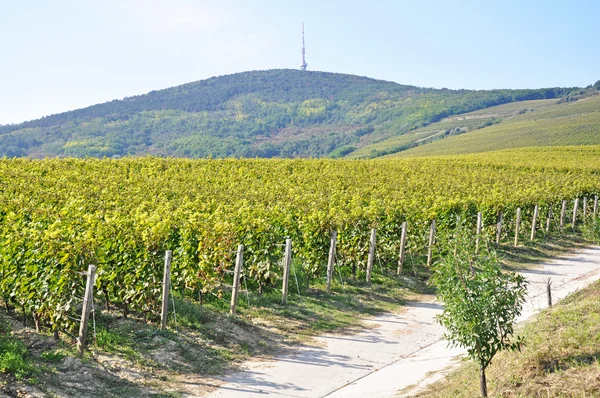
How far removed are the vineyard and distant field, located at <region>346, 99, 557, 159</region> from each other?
97.3 meters

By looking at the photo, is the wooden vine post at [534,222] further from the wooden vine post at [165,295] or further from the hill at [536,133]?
the hill at [536,133]

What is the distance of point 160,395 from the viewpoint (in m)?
8.86

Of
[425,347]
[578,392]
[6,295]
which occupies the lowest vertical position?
[425,347]

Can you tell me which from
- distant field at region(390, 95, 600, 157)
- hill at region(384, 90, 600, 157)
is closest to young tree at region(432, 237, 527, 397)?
distant field at region(390, 95, 600, 157)

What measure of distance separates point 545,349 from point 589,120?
112882mm

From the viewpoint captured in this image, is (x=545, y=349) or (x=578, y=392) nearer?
(x=578, y=392)

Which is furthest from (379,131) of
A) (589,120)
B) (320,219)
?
(320,219)

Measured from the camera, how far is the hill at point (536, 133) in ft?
323

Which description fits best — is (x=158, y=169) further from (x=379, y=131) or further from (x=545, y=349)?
(x=379, y=131)

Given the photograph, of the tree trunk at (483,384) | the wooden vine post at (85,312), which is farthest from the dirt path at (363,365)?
the wooden vine post at (85,312)

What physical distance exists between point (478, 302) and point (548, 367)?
1375 millimetres

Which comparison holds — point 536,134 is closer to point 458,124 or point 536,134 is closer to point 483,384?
point 458,124

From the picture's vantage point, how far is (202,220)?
46.8 feet

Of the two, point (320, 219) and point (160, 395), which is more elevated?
point (320, 219)
